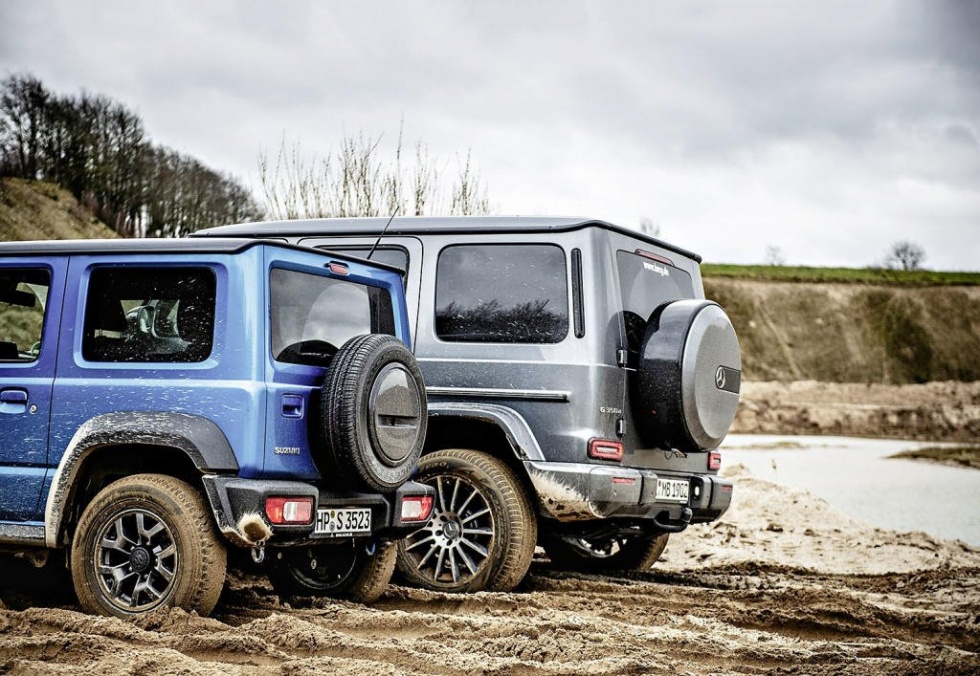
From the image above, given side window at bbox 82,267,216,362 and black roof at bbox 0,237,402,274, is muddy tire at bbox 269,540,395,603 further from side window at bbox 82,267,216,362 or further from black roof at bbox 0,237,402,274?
black roof at bbox 0,237,402,274

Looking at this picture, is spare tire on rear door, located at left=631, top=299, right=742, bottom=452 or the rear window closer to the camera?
spare tire on rear door, located at left=631, top=299, right=742, bottom=452

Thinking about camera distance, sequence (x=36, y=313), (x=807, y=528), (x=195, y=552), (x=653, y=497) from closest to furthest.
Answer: (x=195, y=552) → (x=36, y=313) → (x=653, y=497) → (x=807, y=528)

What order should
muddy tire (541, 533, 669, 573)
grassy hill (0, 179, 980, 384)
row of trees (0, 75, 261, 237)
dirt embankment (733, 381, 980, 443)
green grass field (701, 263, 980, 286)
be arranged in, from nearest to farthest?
muddy tire (541, 533, 669, 573) → row of trees (0, 75, 261, 237) → dirt embankment (733, 381, 980, 443) → grassy hill (0, 179, 980, 384) → green grass field (701, 263, 980, 286)

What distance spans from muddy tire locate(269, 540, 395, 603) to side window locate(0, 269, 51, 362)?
70.0 inches

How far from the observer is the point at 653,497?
7.06 metres

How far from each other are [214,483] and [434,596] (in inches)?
71.4

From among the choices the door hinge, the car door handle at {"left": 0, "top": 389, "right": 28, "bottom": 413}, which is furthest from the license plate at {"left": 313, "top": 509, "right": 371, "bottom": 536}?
the door hinge

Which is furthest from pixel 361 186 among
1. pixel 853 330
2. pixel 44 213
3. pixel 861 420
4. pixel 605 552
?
pixel 853 330

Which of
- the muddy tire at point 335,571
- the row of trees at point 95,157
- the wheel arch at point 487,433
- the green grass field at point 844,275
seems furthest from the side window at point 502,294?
the green grass field at point 844,275

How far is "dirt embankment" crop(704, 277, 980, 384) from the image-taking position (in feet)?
171

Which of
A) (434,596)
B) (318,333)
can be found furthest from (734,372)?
(318,333)

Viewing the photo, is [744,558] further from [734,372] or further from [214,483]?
[214,483]

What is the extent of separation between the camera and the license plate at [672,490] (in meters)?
7.14

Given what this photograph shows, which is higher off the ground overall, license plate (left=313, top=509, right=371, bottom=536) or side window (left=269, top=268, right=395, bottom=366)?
side window (left=269, top=268, right=395, bottom=366)
